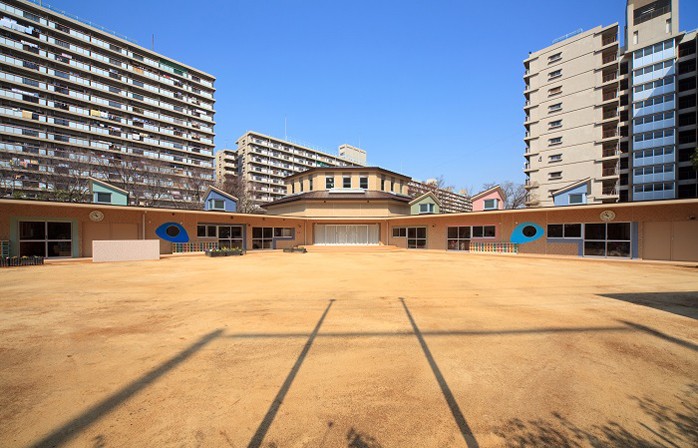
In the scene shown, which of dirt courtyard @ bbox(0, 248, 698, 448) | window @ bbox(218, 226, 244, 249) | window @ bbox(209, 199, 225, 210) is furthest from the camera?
window @ bbox(209, 199, 225, 210)

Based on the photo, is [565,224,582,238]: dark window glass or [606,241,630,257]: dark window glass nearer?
[606,241,630,257]: dark window glass

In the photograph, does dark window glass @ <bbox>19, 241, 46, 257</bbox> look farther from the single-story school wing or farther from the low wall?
the low wall

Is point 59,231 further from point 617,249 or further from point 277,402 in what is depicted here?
point 617,249

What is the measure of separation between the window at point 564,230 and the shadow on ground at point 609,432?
21.5m

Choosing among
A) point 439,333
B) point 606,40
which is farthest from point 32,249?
point 606,40

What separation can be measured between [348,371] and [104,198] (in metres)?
24.7

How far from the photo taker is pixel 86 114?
162 ft

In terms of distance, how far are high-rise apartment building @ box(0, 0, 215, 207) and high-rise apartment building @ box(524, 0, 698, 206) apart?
58.9 m

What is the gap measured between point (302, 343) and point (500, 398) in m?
3.18

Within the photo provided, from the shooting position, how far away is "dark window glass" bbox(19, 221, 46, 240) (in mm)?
17703

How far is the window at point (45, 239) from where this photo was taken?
17.8 metres

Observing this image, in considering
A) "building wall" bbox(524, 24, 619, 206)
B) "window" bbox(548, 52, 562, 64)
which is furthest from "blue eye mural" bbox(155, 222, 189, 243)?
"window" bbox(548, 52, 562, 64)

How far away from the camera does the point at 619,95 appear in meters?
42.1

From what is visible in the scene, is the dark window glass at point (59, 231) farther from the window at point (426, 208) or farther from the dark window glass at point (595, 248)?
the dark window glass at point (595, 248)
